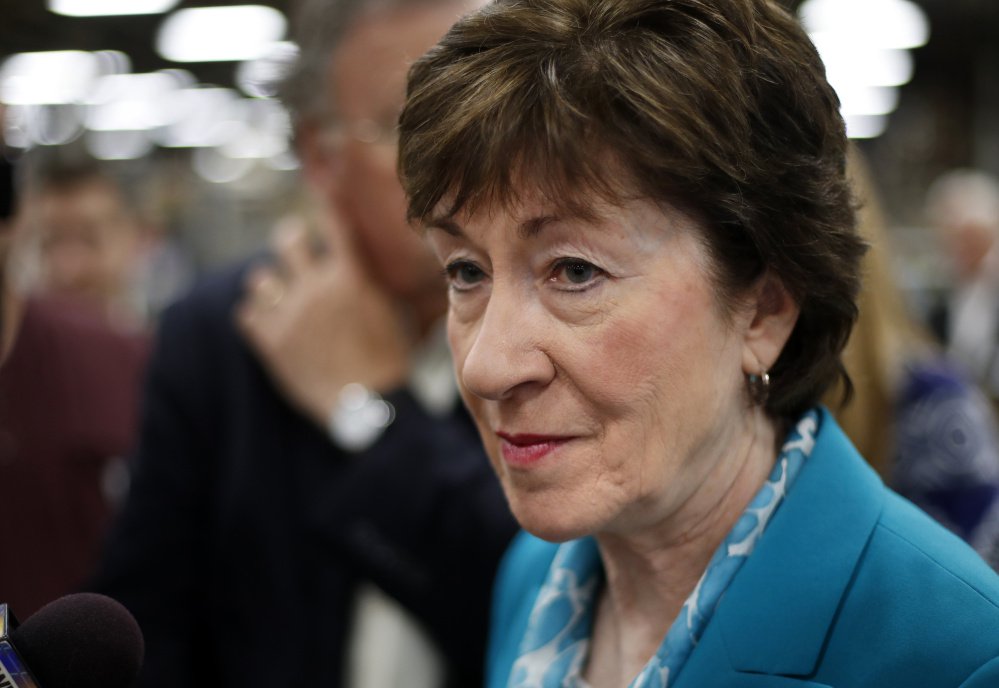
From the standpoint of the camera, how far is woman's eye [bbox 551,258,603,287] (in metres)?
1.12

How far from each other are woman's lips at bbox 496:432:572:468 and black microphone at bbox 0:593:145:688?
1.53 feet

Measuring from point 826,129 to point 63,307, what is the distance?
2.74 meters

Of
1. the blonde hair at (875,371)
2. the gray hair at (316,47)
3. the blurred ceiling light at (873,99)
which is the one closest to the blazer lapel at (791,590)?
the blonde hair at (875,371)

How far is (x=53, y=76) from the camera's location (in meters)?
12.4

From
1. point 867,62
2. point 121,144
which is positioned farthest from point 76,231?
point 121,144

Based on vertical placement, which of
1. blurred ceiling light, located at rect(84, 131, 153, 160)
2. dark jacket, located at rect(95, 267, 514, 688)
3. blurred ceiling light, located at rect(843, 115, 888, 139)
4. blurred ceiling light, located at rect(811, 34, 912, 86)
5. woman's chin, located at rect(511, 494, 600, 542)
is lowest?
blurred ceiling light, located at rect(84, 131, 153, 160)

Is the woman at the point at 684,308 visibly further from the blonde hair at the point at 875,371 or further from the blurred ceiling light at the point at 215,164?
the blurred ceiling light at the point at 215,164

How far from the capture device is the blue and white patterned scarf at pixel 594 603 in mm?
1175

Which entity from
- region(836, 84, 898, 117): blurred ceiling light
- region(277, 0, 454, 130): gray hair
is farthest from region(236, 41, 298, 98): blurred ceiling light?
region(836, 84, 898, 117): blurred ceiling light

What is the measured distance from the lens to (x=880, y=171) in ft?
54.5

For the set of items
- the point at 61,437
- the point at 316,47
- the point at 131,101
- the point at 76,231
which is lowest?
the point at 131,101

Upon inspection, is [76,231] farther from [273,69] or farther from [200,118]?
[200,118]

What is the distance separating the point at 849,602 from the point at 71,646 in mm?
763

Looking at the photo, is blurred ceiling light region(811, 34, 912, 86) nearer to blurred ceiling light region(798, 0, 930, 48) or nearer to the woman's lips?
blurred ceiling light region(798, 0, 930, 48)
